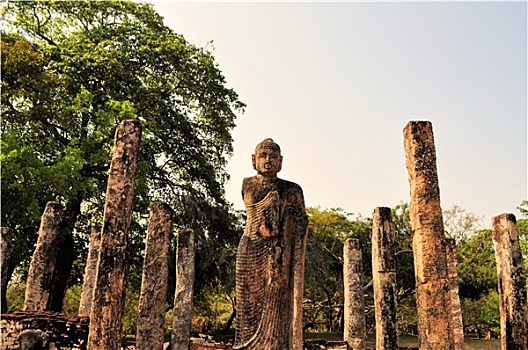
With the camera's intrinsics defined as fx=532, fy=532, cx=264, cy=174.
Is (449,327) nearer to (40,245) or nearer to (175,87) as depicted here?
(40,245)

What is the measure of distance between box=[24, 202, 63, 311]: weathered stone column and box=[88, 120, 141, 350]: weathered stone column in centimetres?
582

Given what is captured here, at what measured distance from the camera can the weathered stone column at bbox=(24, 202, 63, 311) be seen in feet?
46.9

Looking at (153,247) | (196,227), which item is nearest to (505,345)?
(153,247)

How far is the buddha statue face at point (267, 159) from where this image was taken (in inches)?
341

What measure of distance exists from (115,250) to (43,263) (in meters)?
6.21

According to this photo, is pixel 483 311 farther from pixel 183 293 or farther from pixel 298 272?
pixel 298 272

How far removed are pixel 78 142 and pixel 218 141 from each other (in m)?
6.91

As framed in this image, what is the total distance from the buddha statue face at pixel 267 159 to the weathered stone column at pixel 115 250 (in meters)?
2.71

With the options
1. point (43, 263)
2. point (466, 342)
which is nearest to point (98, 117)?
point (43, 263)

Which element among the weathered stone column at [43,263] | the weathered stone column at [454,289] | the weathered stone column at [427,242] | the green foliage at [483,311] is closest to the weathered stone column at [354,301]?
the weathered stone column at [454,289]

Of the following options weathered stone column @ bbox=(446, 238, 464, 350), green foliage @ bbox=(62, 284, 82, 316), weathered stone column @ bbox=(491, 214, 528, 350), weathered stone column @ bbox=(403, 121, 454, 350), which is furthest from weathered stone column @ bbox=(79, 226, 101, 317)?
green foliage @ bbox=(62, 284, 82, 316)

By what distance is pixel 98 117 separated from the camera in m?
19.9

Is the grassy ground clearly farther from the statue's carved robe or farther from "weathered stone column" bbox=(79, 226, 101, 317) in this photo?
the statue's carved robe

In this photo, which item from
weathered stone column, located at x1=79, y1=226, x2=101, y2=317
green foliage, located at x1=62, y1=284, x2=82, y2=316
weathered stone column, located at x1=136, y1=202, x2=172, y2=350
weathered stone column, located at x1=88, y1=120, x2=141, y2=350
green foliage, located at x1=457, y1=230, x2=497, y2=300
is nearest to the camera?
weathered stone column, located at x1=88, y1=120, x2=141, y2=350
